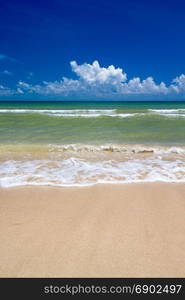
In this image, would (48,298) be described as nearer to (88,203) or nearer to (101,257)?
(101,257)

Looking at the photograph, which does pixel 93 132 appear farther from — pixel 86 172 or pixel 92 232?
pixel 92 232

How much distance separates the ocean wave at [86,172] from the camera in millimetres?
3238

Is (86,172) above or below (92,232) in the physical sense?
above

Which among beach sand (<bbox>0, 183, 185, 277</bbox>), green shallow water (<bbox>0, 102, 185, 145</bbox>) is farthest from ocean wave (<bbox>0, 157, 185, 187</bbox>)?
green shallow water (<bbox>0, 102, 185, 145</bbox>)

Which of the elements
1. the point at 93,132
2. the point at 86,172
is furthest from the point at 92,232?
the point at 93,132

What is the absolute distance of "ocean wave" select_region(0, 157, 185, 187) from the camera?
324 centimetres

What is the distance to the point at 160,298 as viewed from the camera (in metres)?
1.38

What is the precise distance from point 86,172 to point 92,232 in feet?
5.79

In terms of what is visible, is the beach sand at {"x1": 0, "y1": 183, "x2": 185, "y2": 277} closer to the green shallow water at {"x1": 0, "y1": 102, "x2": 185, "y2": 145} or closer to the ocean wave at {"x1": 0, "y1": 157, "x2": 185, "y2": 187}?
the ocean wave at {"x1": 0, "y1": 157, "x2": 185, "y2": 187}

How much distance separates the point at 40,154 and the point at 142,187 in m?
2.89

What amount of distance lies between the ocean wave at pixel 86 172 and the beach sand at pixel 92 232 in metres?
0.36

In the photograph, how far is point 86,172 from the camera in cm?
365

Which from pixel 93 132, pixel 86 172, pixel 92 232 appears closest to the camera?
pixel 92 232

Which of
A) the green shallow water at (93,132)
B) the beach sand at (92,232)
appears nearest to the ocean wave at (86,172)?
the beach sand at (92,232)
